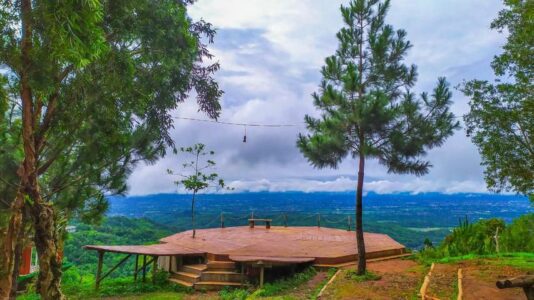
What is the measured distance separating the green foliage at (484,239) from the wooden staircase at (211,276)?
534 centimetres

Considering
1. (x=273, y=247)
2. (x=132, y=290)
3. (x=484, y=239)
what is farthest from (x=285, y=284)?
(x=484, y=239)

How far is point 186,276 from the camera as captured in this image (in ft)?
33.3

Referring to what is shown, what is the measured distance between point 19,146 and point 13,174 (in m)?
0.62

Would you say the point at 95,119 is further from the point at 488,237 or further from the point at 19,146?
the point at 488,237

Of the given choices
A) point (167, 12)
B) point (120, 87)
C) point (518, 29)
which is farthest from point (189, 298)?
point (518, 29)

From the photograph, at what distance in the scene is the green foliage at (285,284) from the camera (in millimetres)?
8039

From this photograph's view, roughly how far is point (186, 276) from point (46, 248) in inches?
204

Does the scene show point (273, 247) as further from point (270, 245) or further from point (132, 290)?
point (132, 290)

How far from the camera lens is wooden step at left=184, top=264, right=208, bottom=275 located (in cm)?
1001

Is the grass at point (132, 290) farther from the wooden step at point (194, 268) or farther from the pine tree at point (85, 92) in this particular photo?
the pine tree at point (85, 92)

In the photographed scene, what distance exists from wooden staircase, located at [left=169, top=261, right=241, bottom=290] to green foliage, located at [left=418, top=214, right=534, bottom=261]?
5339 millimetres

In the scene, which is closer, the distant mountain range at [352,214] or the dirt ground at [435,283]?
the dirt ground at [435,283]

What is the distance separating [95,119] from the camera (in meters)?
Result: 7.06

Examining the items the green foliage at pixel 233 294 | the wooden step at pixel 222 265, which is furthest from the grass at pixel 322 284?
the wooden step at pixel 222 265
